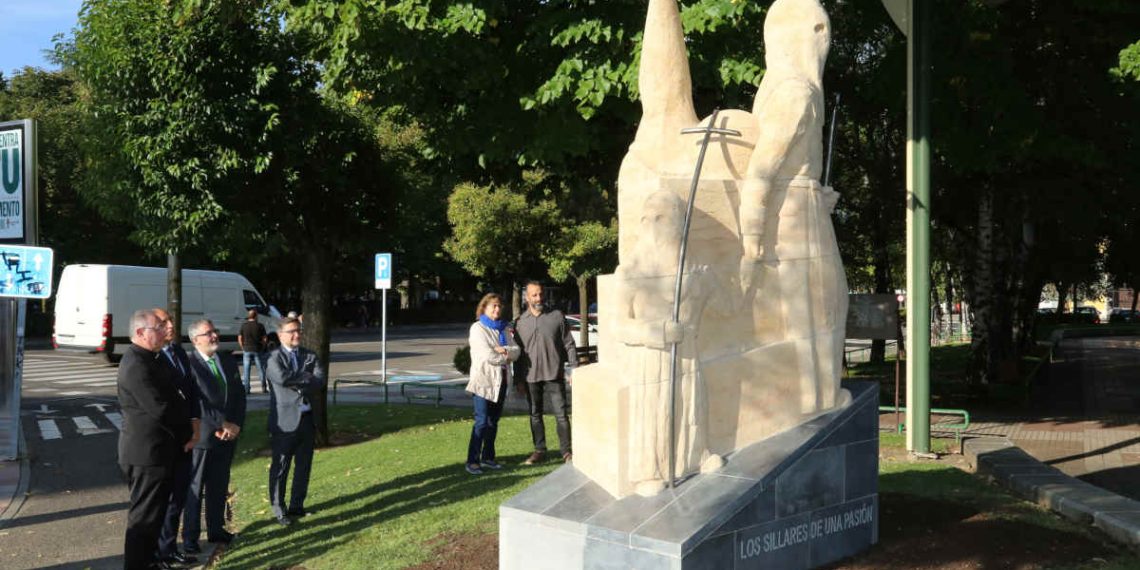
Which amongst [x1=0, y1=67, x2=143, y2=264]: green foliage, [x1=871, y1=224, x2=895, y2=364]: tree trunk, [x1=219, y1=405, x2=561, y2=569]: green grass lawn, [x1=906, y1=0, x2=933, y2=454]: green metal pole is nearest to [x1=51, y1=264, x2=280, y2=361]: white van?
[x1=0, y1=67, x2=143, y2=264]: green foliage

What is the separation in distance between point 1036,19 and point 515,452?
33.7ft

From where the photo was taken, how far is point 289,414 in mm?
8594

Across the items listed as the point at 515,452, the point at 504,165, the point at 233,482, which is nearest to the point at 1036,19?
the point at 504,165

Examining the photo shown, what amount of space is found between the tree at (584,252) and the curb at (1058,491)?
16.9 meters

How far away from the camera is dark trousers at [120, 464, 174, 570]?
23.0 ft

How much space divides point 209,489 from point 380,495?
1.81 metres

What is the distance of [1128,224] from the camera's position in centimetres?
2353

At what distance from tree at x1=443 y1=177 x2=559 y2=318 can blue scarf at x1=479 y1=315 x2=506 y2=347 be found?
54.4 feet

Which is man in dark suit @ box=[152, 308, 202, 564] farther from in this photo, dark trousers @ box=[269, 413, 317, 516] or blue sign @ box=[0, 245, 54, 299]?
blue sign @ box=[0, 245, 54, 299]

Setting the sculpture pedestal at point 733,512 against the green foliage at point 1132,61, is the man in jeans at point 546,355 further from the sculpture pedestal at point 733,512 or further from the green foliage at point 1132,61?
the green foliage at point 1132,61

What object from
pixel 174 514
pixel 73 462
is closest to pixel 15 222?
pixel 73 462

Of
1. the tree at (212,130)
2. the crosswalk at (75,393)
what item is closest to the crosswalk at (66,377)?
the crosswalk at (75,393)

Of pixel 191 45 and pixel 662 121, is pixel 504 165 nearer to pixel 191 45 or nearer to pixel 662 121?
pixel 191 45

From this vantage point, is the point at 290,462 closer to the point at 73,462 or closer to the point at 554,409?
the point at 554,409
